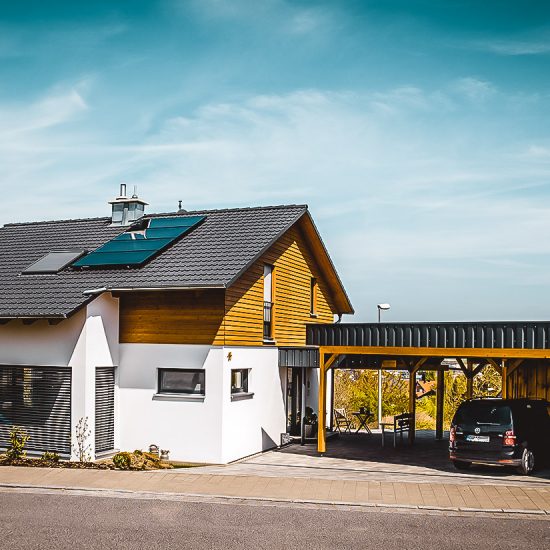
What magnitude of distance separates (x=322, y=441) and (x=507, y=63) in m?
9.86

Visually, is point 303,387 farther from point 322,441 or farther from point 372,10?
point 372,10

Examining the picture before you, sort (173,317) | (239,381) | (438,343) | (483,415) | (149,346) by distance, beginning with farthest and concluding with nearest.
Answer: (239,381) < (149,346) < (173,317) < (438,343) < (483,415)

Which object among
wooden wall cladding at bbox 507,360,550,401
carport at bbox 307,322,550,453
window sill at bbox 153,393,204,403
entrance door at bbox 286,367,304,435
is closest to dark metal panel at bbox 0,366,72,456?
window sill at bbox 153,393,204,403

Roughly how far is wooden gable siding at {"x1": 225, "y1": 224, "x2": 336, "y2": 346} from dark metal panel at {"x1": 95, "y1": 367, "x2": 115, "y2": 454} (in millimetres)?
2962

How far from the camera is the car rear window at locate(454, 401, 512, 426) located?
1672 centimetres

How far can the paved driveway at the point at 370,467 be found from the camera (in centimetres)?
1631

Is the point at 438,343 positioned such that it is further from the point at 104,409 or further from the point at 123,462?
the point at 104,409

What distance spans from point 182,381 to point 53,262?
5014 millimetres

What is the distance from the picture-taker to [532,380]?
24609mm

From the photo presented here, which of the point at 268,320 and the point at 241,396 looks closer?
the point at 241,396

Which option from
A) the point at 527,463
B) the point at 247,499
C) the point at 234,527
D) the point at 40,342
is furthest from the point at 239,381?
the point at 234,527

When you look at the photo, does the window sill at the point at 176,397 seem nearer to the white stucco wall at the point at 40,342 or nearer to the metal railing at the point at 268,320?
the white stucco wall at the point at 40,342

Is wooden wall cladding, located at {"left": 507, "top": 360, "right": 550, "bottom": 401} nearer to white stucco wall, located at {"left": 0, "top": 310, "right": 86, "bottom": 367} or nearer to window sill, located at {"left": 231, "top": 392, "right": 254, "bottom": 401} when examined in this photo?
window sill, located at {"left": 231, "top": 392, "right": 254, "bottom": 401}

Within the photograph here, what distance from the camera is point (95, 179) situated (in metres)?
24.7
